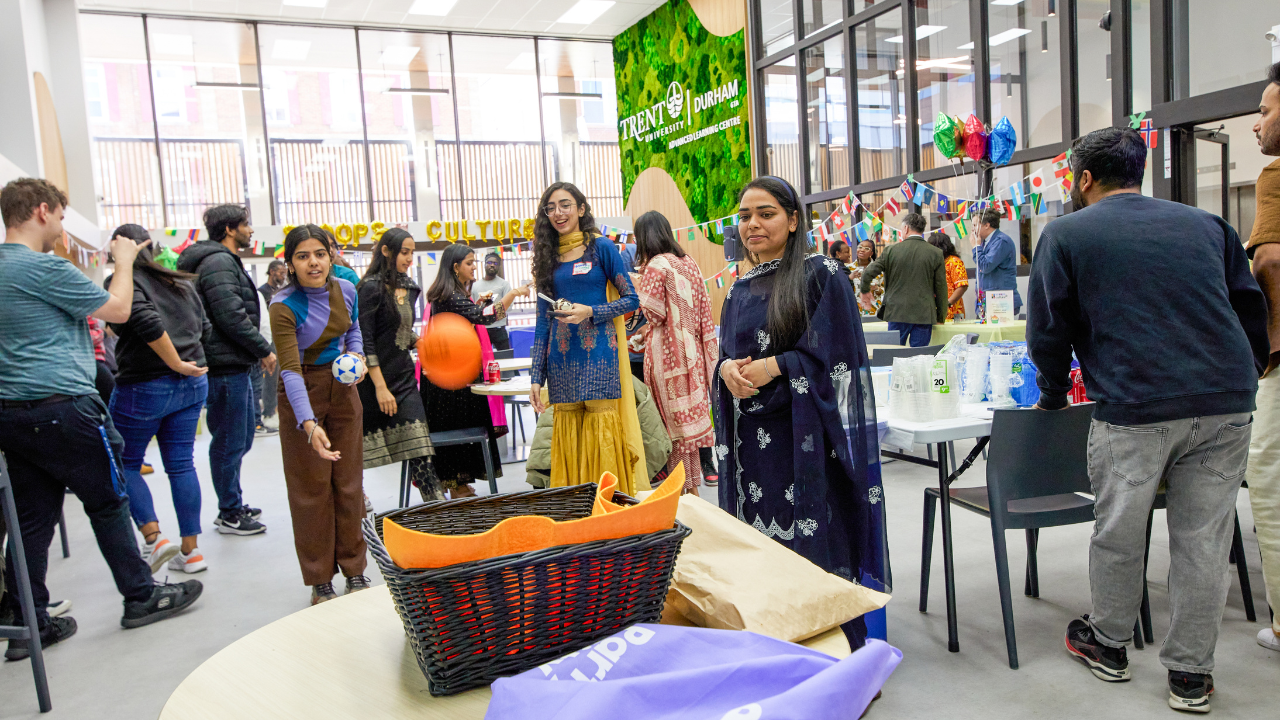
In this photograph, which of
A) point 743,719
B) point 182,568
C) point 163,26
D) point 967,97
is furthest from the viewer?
point 163,26

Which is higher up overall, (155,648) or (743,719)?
(743,719)

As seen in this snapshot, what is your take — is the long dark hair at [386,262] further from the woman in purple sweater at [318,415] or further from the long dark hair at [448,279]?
the woman in purple sweater at [318,415]

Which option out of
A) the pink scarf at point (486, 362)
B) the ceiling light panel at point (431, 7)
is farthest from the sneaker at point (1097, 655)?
the ceiling light panel at point (431, 7)

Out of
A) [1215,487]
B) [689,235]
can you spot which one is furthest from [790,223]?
[689,235]

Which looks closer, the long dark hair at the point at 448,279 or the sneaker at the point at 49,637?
the sneaker at the point at 49,637

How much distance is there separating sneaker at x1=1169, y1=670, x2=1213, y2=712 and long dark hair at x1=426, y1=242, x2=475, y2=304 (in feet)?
10.9

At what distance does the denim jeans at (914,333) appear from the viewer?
628 cm

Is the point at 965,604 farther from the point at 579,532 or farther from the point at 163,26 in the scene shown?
the point at 163,26

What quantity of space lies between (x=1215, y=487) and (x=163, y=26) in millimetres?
12233

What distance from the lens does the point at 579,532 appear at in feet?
2.64

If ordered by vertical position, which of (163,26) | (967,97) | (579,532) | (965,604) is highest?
(163,26)

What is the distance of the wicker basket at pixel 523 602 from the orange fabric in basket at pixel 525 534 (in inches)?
0.4

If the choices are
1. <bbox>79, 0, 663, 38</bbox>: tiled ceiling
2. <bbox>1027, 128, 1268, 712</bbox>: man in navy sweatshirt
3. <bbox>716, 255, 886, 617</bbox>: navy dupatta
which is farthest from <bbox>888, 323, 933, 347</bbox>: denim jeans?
<bbox>79, 0, 663, 38</bbox>: tiled ceiling

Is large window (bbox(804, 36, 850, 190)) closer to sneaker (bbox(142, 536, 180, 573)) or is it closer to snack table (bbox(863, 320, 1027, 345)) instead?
snack table (bbox(863, 320, 1027, 345))
